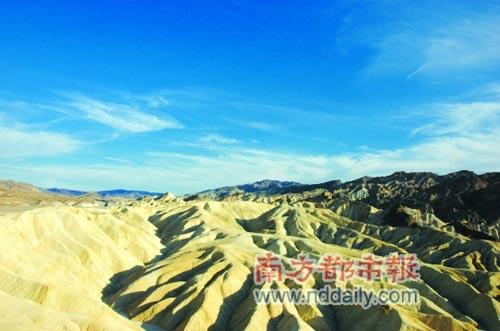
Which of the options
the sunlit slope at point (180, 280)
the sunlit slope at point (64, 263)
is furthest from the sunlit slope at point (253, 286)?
the sunlit slope at point (64, 263)

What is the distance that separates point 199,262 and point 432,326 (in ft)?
119

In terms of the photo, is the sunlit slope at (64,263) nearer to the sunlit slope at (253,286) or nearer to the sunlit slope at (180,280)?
the sunlit slope at (180,280)

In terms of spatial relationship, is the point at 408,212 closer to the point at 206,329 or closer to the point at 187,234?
the point at 187,234

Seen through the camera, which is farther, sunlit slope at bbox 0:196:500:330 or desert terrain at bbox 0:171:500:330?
desert terrain at bbox 0:171:500:330

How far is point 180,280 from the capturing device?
3226 inches

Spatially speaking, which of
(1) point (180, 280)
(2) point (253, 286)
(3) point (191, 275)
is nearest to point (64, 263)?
(1) point (180, 280)

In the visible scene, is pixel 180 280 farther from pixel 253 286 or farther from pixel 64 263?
pixel 64 263

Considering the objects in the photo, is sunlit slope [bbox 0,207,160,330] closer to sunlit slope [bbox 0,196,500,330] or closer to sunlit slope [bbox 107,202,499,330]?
sunlit slope [bbox 0,196,500,330]

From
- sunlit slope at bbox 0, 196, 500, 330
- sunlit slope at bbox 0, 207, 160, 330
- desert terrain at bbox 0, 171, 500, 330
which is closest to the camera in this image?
sunlit slope at bbox 0, 207, 160, 330

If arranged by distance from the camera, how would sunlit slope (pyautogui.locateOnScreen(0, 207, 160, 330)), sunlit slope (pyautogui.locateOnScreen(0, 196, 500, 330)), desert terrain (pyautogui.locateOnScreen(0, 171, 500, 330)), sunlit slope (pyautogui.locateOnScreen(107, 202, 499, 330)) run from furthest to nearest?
sunlit slope (pyautogui.locateOnScreen(107, 202, 499, 330)), desert terrain (pyautogui.locateOnScreen(0, 171, 500, 330)), sunlit slope (pyautogui.locateOnScreen(0, 196, 500, 330)), sunlit slope (pyautogui.locateOnScreen(0, 207, 160, 330))

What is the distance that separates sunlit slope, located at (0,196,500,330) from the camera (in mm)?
62875

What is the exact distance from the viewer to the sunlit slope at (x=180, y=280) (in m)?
62.9

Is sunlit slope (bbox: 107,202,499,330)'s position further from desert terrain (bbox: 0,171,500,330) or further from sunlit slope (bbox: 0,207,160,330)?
sunlit slope (bbox: 0,207,160,330)

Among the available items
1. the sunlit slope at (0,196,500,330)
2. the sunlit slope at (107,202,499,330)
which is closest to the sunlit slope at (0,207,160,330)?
the sunlit slope at (0,196,500,330)
